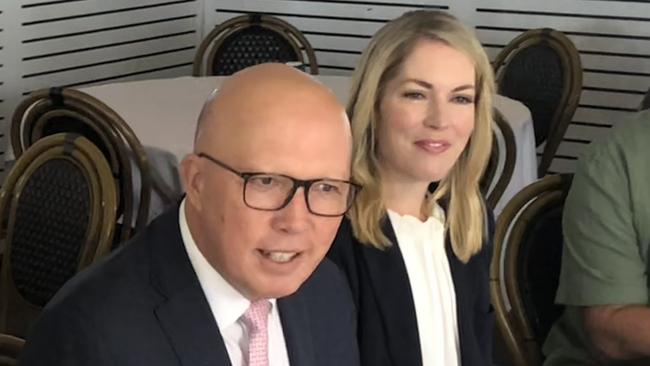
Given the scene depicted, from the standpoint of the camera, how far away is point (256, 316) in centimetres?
129

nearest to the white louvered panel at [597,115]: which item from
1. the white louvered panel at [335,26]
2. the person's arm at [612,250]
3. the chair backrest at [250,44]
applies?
the white louvered panel at [335,26]

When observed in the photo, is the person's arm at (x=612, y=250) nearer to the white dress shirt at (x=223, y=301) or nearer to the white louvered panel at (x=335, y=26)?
the white dress shirt at (x=223, y=301)

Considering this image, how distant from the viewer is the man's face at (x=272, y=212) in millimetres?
1166

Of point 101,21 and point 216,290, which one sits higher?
point 216,290

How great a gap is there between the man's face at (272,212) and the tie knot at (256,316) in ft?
0.24

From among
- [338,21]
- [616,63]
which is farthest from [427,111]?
[338,21]

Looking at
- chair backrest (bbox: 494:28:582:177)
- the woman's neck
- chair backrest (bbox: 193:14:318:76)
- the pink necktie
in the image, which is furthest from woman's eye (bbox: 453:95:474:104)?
chair backrest (bbox: 193:14:318:76)

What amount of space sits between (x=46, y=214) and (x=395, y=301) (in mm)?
971

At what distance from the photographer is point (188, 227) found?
49.6 inches

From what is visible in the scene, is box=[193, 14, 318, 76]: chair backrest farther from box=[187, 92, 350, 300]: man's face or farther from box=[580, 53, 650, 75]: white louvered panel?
box=[187, 92, 350, 300]: man's face

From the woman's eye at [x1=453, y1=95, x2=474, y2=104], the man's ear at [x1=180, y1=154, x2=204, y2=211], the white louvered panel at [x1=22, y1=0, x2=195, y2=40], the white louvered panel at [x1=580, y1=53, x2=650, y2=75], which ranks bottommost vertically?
the white louvered panel at [x1=22, y1=0, x2=195, y2=40]

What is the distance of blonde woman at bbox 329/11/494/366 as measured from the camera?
1852 millimetres

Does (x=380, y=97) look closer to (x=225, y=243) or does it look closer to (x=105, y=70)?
(x=225, y=243)

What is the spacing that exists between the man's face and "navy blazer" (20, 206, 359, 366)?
60 millimetres
